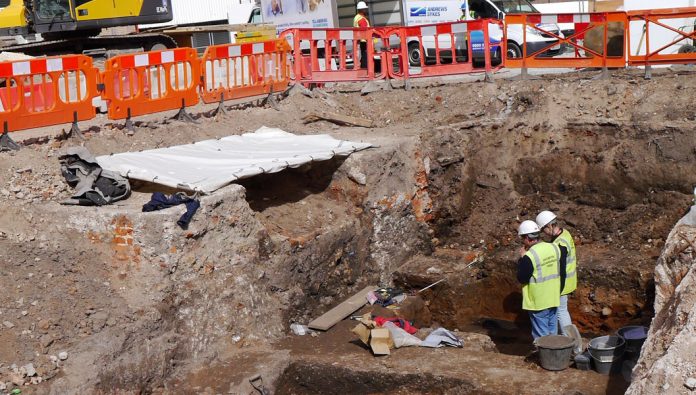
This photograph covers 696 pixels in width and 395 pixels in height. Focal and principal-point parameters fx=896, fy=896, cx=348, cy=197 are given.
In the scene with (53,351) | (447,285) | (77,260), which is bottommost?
(447,285)

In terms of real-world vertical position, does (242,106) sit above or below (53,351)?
above

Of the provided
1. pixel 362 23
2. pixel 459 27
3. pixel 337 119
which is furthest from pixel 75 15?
pixel 459 27

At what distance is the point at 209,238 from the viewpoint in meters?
9.71

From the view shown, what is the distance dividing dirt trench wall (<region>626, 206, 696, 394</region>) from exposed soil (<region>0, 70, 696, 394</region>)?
1031 millimetres

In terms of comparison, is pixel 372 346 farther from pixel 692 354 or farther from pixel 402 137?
pixel 402 137

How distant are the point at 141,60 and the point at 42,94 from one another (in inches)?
60.9

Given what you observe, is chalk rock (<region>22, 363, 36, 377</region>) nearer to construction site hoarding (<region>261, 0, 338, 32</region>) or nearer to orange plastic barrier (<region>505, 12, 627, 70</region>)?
orange plastic barrier (<region>505, 12, 627, 70</region>)

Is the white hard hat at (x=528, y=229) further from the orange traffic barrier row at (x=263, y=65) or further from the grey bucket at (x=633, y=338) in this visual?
the orange traffic barrier row at (x=263, y=65)

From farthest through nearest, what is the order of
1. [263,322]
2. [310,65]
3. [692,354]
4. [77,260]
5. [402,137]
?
[310,65] < [402,137] < [263,322] < [77,260] < [692,354]

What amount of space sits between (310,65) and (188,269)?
24.3 ft

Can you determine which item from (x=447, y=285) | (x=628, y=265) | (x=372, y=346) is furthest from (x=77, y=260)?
(x=628, y=265)

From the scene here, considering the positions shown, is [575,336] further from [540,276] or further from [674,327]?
[674,327]

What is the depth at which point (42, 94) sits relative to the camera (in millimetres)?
11477

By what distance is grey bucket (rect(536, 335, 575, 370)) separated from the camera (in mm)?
8789
